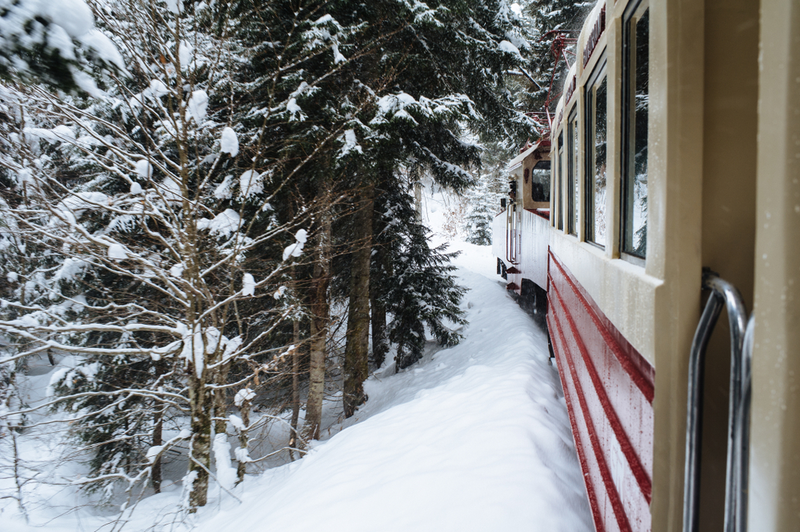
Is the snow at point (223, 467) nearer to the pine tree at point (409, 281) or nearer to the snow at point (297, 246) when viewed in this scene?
the snow at point (297, 246)

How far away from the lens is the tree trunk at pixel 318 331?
7.85 m

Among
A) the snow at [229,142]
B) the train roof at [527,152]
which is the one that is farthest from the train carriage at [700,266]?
the train roof at [527,152]

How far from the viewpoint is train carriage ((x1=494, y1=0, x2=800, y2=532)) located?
2.18ft

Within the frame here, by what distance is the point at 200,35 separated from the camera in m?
6.32

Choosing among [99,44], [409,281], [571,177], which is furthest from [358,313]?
[99,44]

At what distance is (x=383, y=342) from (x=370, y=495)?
25.7 ft

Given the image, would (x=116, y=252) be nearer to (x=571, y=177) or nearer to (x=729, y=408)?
(x=571, y=177)

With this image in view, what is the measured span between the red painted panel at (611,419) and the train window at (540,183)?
5.04m

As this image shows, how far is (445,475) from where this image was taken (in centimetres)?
314

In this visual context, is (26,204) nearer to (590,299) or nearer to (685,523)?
(590,299)

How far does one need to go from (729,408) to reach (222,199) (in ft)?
21.6

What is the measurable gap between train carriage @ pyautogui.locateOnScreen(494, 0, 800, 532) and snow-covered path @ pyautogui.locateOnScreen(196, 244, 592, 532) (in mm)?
794

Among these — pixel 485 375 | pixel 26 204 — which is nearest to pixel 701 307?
pixel 485 375

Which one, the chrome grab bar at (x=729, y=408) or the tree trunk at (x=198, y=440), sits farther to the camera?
the tree trunk at (x=198, y=440)
